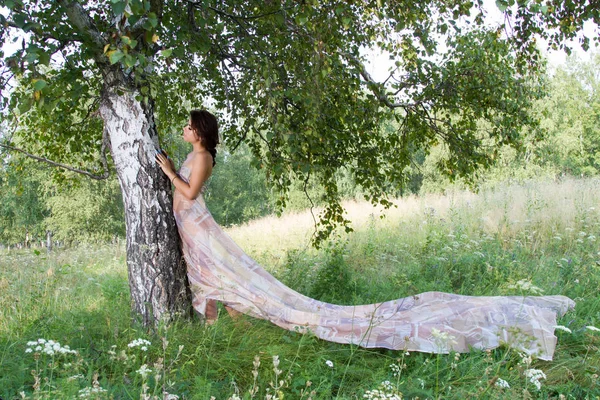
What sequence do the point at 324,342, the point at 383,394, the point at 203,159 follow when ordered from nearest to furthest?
the point at 383,394 < the point at 324,342 < the point at 203,159

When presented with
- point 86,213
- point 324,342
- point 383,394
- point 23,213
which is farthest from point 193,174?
point 23,213

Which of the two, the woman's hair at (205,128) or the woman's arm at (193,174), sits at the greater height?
the woman's hair at (205,128)

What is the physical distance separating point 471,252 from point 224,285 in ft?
13.5

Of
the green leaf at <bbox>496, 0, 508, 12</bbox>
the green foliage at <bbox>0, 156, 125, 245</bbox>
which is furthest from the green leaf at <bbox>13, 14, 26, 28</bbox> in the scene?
the green foliage at <bbox>0, 156, 125, 245</bbox>

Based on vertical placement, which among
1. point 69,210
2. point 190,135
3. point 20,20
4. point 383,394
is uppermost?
point 20,20

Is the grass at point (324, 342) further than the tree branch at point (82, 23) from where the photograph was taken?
No

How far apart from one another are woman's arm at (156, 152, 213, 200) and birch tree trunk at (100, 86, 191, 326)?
0.08 m

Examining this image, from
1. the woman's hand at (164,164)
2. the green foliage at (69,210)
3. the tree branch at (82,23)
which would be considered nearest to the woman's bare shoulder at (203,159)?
the woman's hand at (164,164)

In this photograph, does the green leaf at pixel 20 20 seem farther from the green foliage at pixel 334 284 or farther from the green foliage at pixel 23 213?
the green foliage at pixel 23 213

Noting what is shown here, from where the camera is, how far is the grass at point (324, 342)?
9.73ft

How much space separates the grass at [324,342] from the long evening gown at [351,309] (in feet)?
0.40

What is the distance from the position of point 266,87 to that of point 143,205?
4.70 ft

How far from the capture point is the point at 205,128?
14.4ft

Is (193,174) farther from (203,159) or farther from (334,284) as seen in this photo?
(334,284)
